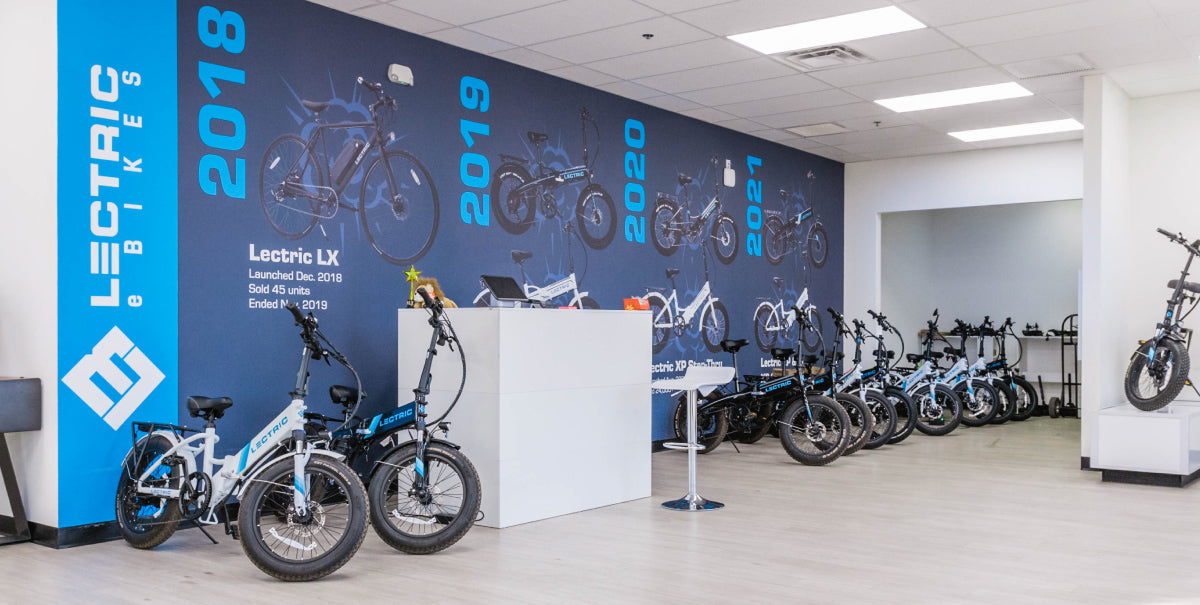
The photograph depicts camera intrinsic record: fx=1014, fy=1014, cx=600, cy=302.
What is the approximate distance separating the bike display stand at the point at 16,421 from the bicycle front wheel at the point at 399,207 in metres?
2.08

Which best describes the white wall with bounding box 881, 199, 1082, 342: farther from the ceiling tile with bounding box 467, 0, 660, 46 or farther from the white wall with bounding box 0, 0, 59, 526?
the white wall with bounding box 0, 0, 59, 526

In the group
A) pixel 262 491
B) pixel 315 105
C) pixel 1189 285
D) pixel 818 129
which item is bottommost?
pixel 262 491

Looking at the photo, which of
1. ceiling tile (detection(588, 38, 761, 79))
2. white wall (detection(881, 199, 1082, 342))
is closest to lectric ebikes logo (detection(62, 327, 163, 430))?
ceiling tile (detection(588, 38, 761, 79))

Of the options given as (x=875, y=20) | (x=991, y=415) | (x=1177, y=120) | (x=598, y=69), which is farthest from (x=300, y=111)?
(x=991, y=415)

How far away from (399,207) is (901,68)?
12.4 ft

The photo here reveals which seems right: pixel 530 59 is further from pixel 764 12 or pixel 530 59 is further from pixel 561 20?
pixel 764 12

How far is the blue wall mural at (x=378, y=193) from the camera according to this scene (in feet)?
18.0

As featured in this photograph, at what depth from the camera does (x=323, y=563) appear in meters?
4.21

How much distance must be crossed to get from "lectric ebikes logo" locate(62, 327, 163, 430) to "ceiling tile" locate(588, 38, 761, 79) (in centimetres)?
374

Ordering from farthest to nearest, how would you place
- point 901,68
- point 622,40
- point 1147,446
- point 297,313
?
point 901,68
point 1147,446
point 622,40
point 297,313

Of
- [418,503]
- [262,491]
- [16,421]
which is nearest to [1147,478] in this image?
[418,503]

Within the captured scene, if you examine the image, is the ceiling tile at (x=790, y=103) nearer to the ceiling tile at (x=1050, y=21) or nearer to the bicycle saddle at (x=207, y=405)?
the ceiling tile at (x=1050, y=21)

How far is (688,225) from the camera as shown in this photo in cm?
915

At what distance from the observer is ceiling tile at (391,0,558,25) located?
5875 millimetres
